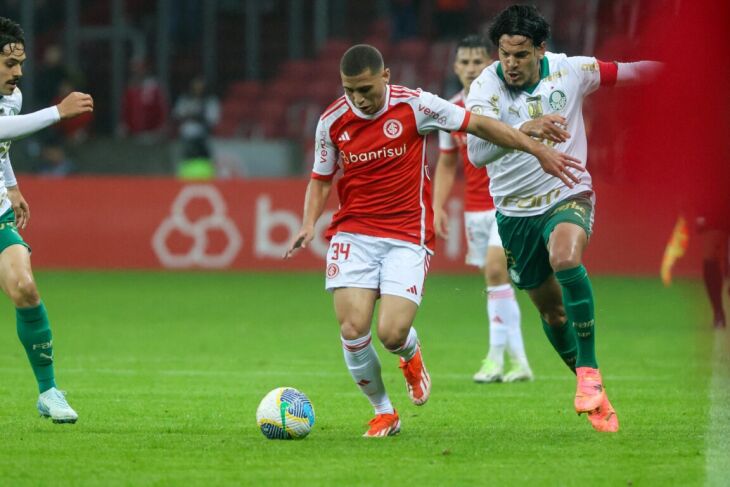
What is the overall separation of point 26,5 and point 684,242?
23677 mm

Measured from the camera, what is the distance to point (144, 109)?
72.3ft

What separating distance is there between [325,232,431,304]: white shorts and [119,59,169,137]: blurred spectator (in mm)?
16919

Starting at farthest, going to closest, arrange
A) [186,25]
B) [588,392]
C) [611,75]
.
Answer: [186,25]
[588,392]
[611,75]

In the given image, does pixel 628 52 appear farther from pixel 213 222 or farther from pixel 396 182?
pixel 213 222

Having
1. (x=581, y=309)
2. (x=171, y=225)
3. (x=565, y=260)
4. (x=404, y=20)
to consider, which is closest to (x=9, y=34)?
(x=565, y=260)

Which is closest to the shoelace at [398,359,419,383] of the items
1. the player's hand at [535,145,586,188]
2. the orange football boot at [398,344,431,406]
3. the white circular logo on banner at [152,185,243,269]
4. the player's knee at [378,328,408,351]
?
the orange football boot at [398,344,431,406]

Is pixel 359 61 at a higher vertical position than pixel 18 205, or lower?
higher

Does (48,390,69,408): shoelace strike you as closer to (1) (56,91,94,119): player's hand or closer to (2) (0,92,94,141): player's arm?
(2) (0,92,94,141): player's arm

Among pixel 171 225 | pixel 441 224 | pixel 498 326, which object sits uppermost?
pixel 441 224

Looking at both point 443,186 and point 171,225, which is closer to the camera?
point 443,186

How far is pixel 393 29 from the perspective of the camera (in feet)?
75.3

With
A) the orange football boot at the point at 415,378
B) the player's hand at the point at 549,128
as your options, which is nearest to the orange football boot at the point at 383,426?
the orange football boot at the point at 415,378

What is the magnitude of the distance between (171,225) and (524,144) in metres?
13.8

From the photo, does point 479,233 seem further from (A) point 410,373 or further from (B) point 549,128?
(B) point 549,128
